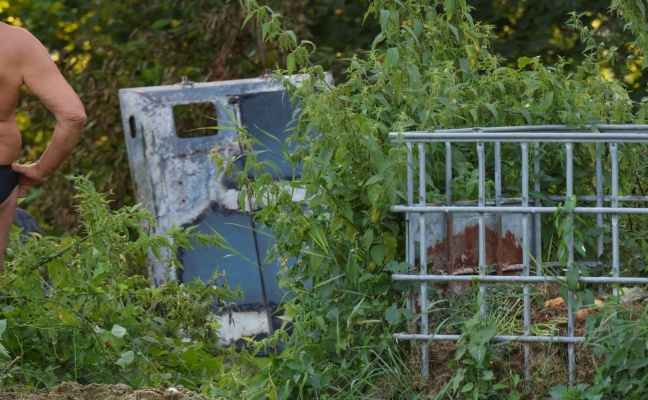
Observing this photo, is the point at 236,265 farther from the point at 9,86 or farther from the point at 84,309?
the point at 9,86

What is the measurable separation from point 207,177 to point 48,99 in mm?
2254

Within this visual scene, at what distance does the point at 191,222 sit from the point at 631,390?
311 cm

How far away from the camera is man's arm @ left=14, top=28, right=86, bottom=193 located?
386 cm

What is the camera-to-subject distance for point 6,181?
12.8ft

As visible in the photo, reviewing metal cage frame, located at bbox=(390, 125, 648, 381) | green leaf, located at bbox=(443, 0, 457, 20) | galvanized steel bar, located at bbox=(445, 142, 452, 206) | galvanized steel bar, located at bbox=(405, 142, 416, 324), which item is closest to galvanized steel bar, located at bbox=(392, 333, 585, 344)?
metal cage frame, located at bbox=(390, 125, 648, 381)

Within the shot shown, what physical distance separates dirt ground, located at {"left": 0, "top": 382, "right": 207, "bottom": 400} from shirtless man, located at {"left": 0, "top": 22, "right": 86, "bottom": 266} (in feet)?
1.59

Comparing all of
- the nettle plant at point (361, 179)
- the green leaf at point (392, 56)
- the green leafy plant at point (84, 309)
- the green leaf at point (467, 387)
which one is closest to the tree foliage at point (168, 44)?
the green leafy plant at point (84, 309)

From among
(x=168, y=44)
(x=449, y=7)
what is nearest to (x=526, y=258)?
(x=449, y=7)

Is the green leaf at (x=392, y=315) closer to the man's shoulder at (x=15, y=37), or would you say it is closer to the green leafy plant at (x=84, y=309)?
the green leafy plant at (x=84, y=309)

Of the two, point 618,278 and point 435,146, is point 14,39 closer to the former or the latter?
point 435,146

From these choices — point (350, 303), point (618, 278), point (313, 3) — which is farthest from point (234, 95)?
point (313, 3)

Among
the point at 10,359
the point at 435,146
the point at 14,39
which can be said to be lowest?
the point at 10,359

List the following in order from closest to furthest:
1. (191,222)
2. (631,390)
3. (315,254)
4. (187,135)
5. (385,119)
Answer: (631,390) → (315,254) → (385,119) → (191,222) → (187,135)

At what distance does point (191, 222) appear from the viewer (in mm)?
6102
